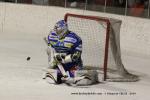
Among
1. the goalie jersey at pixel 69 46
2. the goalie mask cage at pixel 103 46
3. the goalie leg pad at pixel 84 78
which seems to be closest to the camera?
the goalie leg pad at pixel 84 78

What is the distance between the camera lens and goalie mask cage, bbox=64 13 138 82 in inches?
258

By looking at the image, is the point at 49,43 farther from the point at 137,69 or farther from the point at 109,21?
the point at 137,69

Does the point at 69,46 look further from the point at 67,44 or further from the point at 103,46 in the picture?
the point at 103,46

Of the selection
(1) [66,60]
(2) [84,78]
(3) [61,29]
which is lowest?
(2) [84,78]

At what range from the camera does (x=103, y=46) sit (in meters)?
6.77

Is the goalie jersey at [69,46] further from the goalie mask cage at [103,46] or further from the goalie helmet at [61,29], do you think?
the goalie mask cage at [103,46]

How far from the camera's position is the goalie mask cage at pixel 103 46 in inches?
258

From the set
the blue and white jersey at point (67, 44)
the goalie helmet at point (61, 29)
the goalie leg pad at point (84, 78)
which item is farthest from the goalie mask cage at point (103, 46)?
the goalie helmet at point (61, 29)

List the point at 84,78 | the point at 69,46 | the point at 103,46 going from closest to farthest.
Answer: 1. the point at 84,78
2. the point at 69,46
3. the point at 103,46

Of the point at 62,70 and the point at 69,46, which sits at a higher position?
the point at 69,46

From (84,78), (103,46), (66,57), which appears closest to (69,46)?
(66,57)

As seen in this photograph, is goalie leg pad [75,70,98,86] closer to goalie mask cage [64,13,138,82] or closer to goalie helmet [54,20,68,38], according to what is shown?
goalie mask cage [64,13,138,82]

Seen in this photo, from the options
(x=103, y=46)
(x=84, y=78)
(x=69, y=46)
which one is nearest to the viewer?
(x=84, y=78)

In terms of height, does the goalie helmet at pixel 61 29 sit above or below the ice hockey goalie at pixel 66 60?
above
